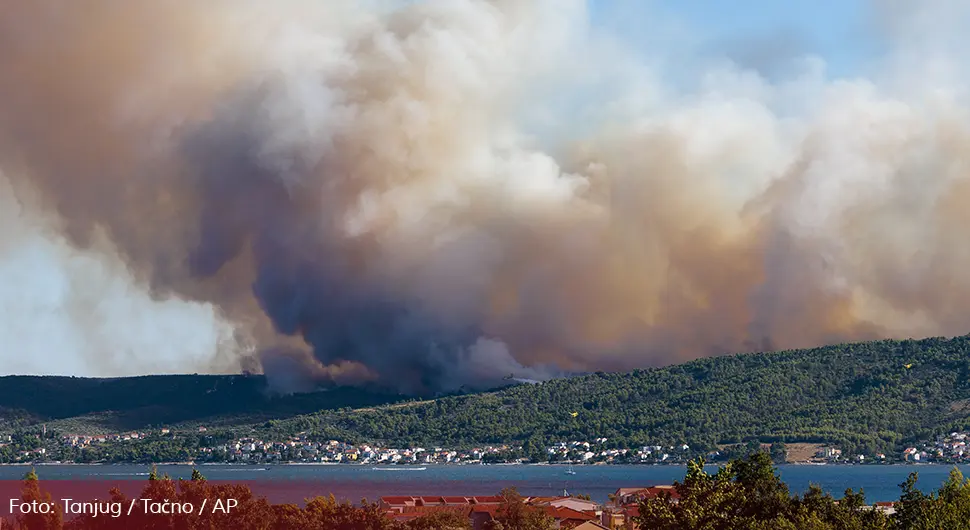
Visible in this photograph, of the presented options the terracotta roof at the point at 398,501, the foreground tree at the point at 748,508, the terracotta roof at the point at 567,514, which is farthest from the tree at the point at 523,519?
the terracotta roof at the point at 398,501

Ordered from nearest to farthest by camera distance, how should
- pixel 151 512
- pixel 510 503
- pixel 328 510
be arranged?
pixel 151 512 < pixel 328 510 < pixel 510 503

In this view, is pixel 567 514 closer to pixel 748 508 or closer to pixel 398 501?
pixel 398 501

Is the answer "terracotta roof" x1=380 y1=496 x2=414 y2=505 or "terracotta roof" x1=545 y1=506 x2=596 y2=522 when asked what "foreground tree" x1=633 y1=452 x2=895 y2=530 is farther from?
"terracotta roof" x1=380 y1=496 x2=414 y2=505

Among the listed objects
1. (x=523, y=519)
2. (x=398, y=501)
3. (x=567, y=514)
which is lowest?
(x=567, y=514)

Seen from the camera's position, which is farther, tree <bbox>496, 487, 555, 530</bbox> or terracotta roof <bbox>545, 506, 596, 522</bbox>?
terracotta roof <bbox>545, 506, 596, 522</bbox>

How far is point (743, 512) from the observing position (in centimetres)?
6406

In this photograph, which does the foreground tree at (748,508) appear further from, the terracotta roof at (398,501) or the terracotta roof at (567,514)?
the terracotta roof at (398,501)

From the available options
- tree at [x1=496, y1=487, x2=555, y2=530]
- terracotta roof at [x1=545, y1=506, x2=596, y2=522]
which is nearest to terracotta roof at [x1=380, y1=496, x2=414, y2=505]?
terracotta roof at [x1=545, y1=506, x2=596, y2=522]

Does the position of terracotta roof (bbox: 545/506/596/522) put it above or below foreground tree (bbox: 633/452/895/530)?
below

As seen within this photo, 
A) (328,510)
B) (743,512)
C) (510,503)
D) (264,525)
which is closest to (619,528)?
(510,503)

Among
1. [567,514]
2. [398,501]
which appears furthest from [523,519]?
[398,501]

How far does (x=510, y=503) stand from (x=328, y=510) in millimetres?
14806

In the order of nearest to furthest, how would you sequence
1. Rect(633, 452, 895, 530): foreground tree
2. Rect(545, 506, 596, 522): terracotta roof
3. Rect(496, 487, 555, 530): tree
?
Rect(633, 452, 895, 530): foreground tree < Rect(496, 487, 555, 530): tree < Rect(545, 506, 596, 522): terracotta roof

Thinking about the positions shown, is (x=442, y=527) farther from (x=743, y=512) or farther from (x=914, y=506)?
(x=914, y=506)
